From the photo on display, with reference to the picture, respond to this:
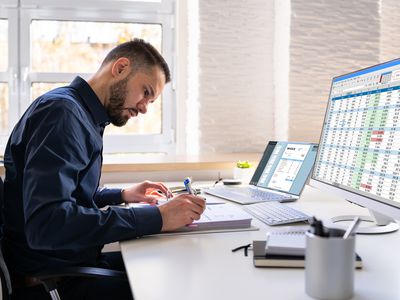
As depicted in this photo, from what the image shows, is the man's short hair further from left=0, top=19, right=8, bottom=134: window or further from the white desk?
left=0, top=19, right=8, bottom=134: window

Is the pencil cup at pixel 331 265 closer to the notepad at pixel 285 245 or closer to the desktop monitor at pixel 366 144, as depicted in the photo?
the notepad at pixel 285 245

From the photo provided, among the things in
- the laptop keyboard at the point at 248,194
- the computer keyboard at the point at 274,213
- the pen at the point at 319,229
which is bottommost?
the computer keyboard at the point at 274,213

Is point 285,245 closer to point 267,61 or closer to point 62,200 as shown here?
point 62,200

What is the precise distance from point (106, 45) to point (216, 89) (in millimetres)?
825

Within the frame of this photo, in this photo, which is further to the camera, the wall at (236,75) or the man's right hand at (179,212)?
the wall at (236,75)

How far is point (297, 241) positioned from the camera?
3.26ft

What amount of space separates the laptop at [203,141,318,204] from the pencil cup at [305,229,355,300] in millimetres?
924

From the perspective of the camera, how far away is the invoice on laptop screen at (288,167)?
178 centimetres

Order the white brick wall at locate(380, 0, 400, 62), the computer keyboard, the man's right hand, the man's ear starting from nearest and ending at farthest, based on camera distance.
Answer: the man's right hand, the computer keyboard, the man's ear, the white brick wall at locate(380, 0, 400, 62)

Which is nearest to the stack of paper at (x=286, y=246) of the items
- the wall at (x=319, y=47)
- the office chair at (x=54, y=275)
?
the office chair at (x=54, y=275)

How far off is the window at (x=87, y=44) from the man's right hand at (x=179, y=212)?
1.78 metres

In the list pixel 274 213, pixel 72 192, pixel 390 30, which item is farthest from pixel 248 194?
pixel 390 30

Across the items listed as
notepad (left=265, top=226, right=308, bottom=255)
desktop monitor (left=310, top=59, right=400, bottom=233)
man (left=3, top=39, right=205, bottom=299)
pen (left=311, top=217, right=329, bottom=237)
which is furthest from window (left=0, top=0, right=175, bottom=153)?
pen (left=311, top=217, right=329, bottom=237)

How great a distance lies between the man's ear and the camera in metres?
1.48
